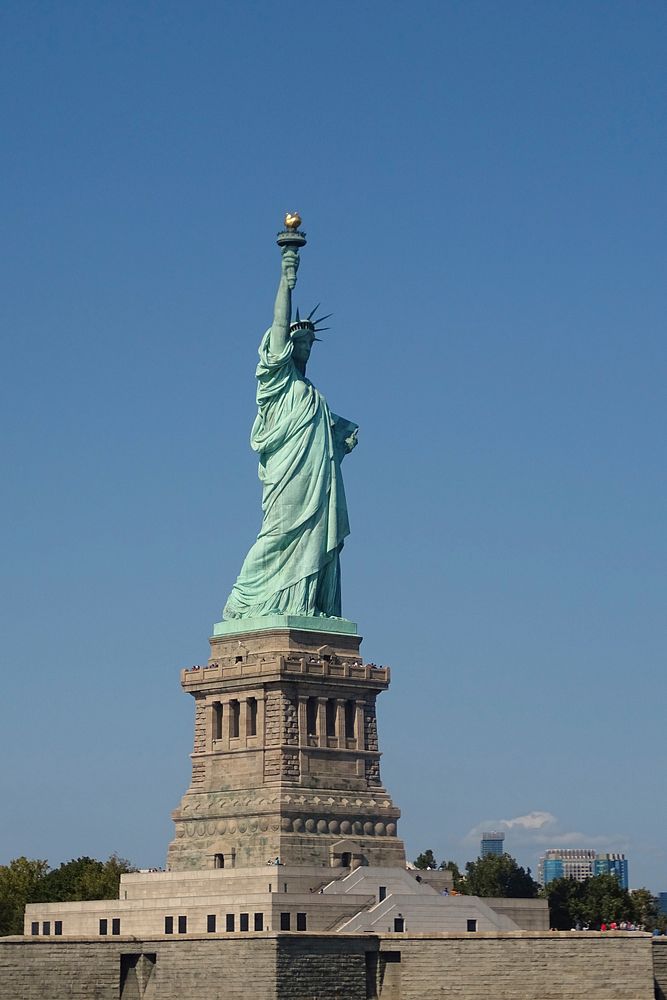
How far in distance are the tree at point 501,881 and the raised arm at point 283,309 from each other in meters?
24.8

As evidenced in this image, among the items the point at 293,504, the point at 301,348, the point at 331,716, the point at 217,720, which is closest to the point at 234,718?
the point at 217,720

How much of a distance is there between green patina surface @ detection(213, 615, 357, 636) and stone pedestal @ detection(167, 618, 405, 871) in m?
0.07

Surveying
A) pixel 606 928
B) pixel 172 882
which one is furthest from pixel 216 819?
pixel 606 928

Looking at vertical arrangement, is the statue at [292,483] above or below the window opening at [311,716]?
above

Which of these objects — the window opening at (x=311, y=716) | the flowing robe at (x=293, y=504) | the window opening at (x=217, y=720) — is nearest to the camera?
the window opening at (x=311, y=716)

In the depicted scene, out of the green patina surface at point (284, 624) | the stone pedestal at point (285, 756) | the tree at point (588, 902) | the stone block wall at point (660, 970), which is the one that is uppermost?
the green patina surface at point (284, 624)

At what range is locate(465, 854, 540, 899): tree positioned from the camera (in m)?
94.1

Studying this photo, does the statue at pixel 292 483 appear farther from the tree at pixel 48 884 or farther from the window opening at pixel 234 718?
the tree at pixel 48 884

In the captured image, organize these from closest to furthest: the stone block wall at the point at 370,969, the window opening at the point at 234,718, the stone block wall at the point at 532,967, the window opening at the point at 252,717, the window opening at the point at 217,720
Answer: the stone block wall at the point at 370,969 → the stone block wall at the point at 532,967 → the window opening at the point at 252,717 → the window opening at the point at 234,718 → the window opening at the point at 217,720

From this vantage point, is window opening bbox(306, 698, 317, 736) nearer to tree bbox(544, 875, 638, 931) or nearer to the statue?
Result: the statue

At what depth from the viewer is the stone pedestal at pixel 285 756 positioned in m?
79.7

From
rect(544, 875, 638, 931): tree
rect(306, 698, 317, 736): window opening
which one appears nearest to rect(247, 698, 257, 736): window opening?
rect(306, 698, 317, 736): window opening

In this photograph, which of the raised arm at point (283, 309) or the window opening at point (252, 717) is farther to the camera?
the raised arm at point (283, 309)

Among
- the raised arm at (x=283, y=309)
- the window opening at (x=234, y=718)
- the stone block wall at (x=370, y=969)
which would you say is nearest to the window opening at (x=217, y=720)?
the window opening at (x=234, y=718)
